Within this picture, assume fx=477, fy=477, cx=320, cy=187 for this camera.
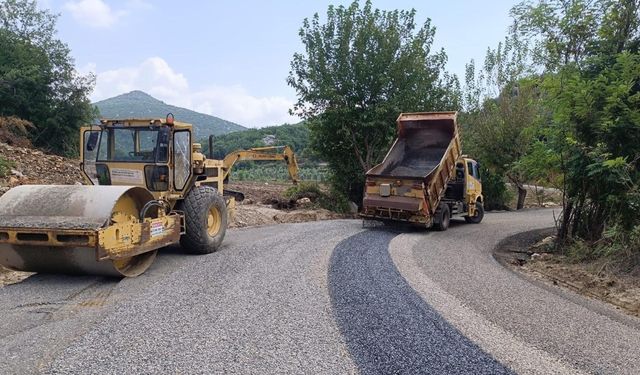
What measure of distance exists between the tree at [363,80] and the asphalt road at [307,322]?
28.3 feet

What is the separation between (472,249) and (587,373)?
586 cm

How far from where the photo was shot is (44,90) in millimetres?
22859

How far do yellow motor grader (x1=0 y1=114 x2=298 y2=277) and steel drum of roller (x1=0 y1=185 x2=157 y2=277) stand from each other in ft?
0.04

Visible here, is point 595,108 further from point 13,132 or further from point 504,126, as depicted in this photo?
point 13,132

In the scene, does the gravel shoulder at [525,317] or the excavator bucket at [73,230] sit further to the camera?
the excavator bucket at [73,230]

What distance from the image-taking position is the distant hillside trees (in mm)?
22141

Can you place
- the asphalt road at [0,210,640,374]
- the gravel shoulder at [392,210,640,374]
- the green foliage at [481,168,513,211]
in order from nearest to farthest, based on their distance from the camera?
1. the asphalt road at [0,210,640,374]
2. the gravel shoulder at [392,210,640,374]
3. the green foliage at [481,168,513,211]

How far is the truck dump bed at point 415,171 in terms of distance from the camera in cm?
1048

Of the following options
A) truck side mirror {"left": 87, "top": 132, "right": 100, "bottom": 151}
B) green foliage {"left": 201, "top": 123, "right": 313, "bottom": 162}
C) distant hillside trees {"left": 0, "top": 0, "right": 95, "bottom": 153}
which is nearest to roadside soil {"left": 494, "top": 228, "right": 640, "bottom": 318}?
truck side mirror {"left": 87, "top": 132, "right": 100, "bottom": 151}

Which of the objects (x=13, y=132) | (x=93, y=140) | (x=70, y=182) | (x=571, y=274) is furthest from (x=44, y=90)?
(x=571, y=274)

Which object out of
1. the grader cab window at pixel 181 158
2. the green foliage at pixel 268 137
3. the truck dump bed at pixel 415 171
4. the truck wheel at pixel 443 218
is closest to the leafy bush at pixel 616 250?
the truck dump bed at pixel 415 171

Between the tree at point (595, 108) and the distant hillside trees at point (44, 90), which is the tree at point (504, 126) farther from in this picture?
the distant hillside trees at point (44, 90)

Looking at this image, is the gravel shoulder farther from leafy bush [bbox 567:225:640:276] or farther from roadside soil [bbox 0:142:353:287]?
roadside soil [bbox 0:142:353:287]

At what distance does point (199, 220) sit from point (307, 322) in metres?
3.48
